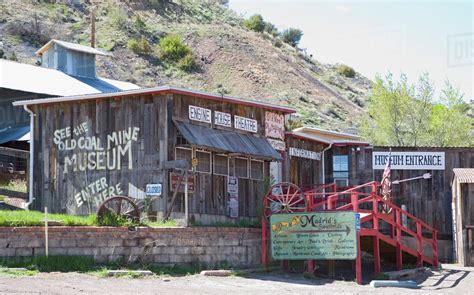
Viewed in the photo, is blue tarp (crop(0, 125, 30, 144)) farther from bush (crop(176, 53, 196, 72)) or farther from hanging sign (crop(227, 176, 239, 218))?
bush (crop(176, 53, 196, 72))

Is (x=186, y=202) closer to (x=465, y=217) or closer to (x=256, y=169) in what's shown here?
(x=256, y=169)

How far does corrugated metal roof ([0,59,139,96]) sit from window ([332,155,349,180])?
11939mm

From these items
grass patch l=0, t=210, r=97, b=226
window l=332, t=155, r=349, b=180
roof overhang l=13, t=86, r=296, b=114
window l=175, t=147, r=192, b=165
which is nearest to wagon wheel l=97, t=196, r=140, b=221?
grass patch l=0, t=210, r=97, b=226

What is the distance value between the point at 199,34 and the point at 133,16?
6468 mm

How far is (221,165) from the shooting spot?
1059 inches

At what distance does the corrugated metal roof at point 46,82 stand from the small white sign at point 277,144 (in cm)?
1173

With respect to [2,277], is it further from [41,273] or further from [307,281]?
[307,281]

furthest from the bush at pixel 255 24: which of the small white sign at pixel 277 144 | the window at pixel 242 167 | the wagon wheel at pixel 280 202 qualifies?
the wagon wheel at pixel 280 202

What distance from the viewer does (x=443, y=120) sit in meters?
43.4

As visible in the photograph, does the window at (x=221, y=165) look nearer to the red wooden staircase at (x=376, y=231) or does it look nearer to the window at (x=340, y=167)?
the red wooden staircase at (x=376, y=231)

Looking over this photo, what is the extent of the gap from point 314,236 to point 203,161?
453 centimetres

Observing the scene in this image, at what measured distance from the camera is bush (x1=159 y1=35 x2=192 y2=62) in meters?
69.1

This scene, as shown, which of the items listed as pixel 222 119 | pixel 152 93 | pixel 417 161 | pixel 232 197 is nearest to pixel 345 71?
pixel 417 161

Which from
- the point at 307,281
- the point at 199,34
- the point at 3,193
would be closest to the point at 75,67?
the point at 3,193
